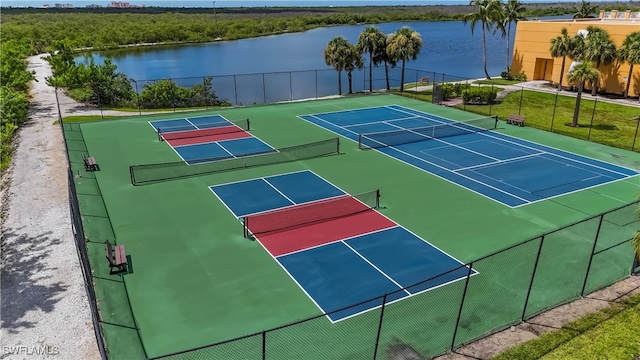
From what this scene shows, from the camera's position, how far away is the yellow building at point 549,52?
37844 mm

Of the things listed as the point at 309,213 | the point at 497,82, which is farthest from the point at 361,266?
the point at 497,82

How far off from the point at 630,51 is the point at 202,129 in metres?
30.7

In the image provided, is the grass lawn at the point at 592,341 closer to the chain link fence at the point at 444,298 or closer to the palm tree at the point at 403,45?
the chain link fence at the point at 444,298

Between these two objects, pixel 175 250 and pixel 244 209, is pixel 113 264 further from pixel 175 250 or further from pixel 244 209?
pixel 244 209

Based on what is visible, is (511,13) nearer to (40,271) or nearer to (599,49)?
(599,49)

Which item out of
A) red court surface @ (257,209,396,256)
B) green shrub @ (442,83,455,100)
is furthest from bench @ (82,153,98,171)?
green shrub @ (442,83,455,100)

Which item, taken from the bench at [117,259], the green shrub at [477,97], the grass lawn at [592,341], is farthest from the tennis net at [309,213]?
the green shrub at [477,97]

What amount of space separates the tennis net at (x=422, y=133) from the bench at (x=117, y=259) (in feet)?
47.0

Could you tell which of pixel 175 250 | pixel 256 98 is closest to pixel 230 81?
pixel 256 98

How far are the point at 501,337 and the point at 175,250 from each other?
9.47 m

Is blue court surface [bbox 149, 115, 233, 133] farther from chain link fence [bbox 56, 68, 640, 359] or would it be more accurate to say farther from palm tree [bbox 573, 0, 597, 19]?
palm tree [bbox 573, 0, 597, 19]

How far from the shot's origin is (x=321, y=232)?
16.1 meters

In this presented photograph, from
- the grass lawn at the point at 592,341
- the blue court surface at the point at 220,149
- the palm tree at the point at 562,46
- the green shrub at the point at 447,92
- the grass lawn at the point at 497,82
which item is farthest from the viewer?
the grass lawn at the point at 497,82

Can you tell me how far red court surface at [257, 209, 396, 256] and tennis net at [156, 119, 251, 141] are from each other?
45.6ft
